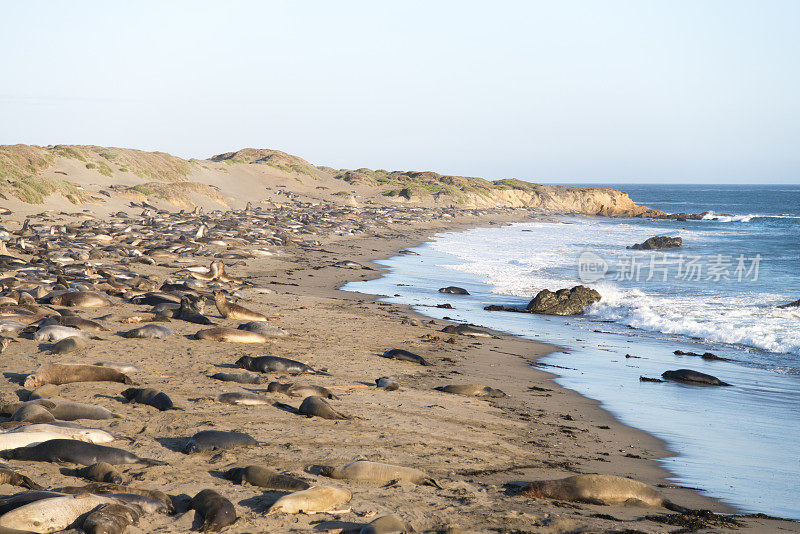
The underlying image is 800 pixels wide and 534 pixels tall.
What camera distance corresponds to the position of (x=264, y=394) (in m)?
6.82

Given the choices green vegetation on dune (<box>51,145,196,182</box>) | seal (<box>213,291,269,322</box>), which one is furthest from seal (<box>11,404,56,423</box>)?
green vegetation on dune (<box>51,145,196,182</box>)

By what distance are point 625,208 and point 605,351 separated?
70959 millimetres

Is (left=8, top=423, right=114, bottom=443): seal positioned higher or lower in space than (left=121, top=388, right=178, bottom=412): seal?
higher

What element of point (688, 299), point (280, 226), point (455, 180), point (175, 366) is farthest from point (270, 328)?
point (455, 180)

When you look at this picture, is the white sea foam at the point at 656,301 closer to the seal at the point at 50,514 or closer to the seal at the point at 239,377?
the seal at the point at 239,377

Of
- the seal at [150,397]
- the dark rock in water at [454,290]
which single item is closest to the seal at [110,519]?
the seal at [150,397]

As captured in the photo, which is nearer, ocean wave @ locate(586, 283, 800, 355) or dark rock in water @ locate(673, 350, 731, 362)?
dark rock in water @ locate(673, 350, 731, 362)

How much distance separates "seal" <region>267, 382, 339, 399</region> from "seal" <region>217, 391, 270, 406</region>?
37 cm

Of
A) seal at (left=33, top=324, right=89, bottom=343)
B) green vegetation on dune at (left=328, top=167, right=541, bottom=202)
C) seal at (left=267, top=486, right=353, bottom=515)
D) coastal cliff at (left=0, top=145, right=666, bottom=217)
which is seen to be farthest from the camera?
green vegetation on dune at (left=328, top=167, right=541, bottom=202)

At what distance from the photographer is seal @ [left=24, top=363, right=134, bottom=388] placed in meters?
6.36

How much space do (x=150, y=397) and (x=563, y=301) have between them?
1107 centimetres

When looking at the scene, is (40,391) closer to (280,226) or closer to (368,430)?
(368,430)

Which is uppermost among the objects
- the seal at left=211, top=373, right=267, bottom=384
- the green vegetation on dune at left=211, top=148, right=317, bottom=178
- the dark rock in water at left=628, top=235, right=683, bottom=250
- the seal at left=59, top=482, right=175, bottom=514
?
the green vegetation on dune at left=211, top=148, right=317, bottom=178

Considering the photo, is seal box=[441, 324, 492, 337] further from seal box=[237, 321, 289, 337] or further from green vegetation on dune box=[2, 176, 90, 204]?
green vegetation on dune box=[2, 176, 90, 204]
